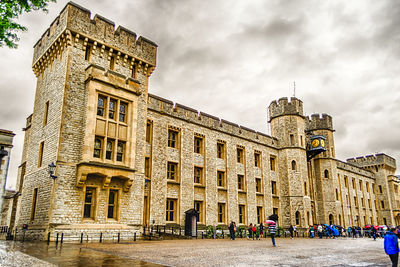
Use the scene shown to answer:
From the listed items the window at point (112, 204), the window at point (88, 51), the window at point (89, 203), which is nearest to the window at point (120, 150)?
the window at point (112, 204)

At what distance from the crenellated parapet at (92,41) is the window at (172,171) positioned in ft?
25.4

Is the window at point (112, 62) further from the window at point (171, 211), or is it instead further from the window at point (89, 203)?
the window at point (171, 211)

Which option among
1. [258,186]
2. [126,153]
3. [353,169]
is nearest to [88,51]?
[126,153]

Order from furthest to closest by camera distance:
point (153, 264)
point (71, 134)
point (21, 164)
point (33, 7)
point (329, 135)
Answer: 1. point (329, 135)
2. point (21, 164)
3. point (71, 134)
4. point (33, 7)
5. point (153, 264)

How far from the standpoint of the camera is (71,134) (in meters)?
17.5

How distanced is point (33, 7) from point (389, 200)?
6347cm

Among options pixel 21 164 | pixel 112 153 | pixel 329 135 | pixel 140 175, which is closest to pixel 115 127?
pixel 112 153

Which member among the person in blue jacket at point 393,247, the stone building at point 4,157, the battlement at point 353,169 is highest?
the battlement at point 353,169

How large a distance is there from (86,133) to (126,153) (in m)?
2.71

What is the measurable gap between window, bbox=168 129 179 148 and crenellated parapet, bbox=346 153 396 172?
156ft

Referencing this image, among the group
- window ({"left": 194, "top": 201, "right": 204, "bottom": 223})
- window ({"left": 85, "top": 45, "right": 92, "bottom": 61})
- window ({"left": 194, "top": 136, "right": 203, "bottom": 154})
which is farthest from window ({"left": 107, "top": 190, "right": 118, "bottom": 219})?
window ({"left": 194, "top": 136, "right": 203, "bottom": 154})

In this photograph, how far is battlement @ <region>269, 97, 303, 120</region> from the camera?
36812 mm

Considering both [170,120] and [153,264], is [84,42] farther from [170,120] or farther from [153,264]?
[153,264]

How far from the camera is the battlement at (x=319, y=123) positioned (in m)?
42.8
